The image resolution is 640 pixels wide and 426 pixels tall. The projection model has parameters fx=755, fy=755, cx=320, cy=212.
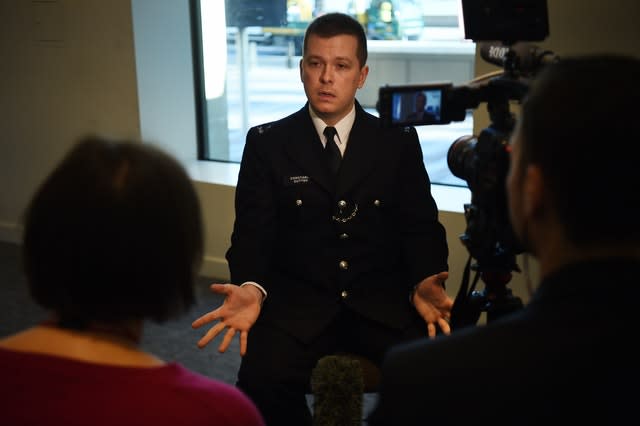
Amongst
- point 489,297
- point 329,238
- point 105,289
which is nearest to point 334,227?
point 329,238

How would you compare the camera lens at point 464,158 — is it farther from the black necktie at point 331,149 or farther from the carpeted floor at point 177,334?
the carpeted floor at point 177,334

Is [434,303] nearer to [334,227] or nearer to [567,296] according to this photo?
[334,227]

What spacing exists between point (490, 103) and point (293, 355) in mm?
745

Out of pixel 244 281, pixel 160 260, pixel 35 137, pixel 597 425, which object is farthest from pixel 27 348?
pixel 35 137

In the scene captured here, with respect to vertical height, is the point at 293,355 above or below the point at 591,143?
below

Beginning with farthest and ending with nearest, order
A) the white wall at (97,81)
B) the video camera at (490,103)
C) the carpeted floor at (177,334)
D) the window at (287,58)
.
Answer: the white wall at (97,81)
the window at (287,58)
the carpeted floor at (177,334)
the video camera at (490,103)

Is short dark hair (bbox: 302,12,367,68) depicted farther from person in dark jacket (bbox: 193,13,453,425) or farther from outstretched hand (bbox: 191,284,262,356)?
outstretched hand (bbox: 191,284,262,356)

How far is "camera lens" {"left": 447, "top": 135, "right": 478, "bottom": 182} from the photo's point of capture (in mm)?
1399

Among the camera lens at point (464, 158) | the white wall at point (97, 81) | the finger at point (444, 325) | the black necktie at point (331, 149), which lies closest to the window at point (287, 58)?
the white wall at point (97, 81)

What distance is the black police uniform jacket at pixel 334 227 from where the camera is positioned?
1.82 m

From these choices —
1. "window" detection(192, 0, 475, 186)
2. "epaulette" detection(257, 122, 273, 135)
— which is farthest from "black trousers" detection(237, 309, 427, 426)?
"window" detection(192, 0, 475, 186)

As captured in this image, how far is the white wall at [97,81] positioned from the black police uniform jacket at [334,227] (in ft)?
5.10

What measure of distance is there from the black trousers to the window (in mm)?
1611

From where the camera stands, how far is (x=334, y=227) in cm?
185
